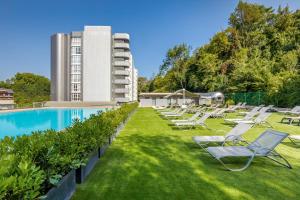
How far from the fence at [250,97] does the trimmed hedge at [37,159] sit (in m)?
26.1

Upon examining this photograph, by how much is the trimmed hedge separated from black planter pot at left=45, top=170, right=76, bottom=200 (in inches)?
3.1

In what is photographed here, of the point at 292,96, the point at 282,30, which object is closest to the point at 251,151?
the point at 292,96

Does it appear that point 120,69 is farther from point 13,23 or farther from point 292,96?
point 292,96

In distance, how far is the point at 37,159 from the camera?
2934 millimetres

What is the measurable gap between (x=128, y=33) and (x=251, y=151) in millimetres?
51467

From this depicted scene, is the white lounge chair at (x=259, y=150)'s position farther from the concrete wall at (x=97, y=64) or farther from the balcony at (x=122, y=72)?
the balcony at (x=122, y=72)

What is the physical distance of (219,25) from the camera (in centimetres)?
4484

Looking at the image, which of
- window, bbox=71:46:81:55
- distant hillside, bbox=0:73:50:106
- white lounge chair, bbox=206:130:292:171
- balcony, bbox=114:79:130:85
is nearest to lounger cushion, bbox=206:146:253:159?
white lounge chair, bbox=206:130:292:171

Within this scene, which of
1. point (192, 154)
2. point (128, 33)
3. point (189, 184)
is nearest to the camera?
point (189, 184)

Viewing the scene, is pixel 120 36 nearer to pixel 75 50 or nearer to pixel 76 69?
pixel 75 50

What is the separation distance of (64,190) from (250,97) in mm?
29563

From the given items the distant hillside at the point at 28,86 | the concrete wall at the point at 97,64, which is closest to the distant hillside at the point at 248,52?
the concrete wall at the point at 97,64

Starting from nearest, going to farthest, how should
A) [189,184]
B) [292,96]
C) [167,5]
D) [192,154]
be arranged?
[189,184] < [192,154] < [292,96] < [167,5]

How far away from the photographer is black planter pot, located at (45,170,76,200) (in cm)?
290
